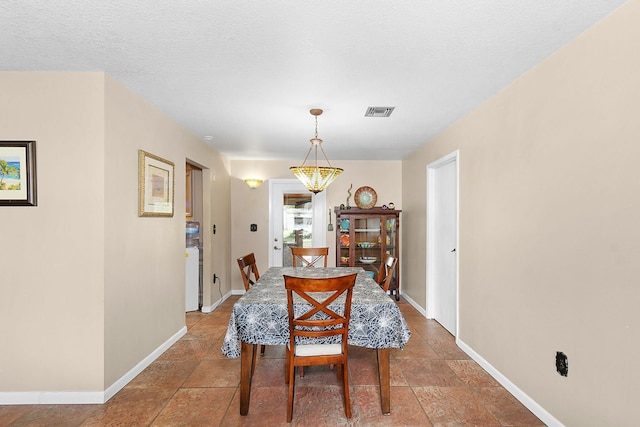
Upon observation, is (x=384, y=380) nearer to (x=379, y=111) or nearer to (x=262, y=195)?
(x=379, y=111)

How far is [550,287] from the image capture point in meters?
2.02

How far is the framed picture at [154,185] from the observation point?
2750 millimetres

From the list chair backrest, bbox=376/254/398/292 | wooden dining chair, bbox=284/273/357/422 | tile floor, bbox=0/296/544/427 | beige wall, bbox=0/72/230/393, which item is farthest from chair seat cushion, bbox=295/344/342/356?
beige wall, bbox=0/72/230/393

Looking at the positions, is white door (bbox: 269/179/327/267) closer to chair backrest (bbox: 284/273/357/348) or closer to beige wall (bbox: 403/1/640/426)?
beige wall (bbox: 403/1/640/426)

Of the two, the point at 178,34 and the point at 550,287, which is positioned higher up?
the point at 178,34

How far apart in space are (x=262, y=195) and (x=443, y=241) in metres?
2.93

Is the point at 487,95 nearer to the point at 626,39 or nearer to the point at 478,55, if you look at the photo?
the point at 478,55

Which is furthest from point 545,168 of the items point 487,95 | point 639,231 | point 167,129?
point 167,129

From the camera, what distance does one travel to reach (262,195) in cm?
549

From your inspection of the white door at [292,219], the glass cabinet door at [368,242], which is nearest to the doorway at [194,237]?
the white door at [292,219]

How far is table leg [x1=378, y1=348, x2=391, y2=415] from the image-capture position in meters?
2.17

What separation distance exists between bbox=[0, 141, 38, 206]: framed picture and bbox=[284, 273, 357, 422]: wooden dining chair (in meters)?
1.90

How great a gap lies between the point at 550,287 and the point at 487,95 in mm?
1531

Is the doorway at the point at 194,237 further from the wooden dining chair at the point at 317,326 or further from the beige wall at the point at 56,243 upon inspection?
the wooden dining chair at the point at 317,326
